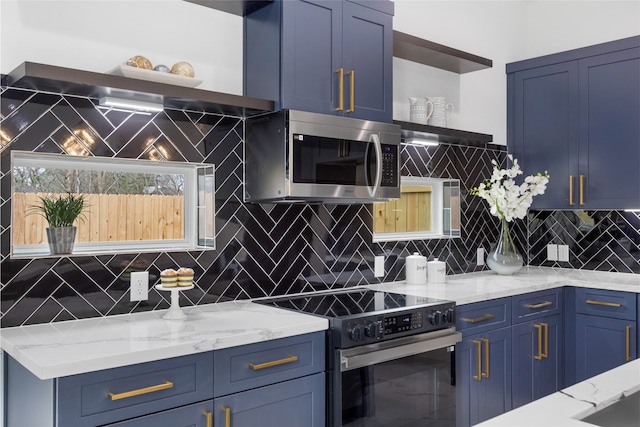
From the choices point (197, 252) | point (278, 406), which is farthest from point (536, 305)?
point (197, 252)

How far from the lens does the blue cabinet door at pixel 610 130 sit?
3.71 m

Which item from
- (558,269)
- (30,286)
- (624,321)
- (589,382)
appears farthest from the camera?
(558,269)

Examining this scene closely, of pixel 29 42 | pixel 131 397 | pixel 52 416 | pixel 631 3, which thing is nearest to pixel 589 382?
pixel 131 397

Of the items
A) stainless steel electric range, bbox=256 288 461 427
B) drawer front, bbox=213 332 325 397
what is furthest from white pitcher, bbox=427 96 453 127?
drawer front, bbox=213 332 325 397

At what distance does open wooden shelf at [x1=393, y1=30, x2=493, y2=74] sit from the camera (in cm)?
329

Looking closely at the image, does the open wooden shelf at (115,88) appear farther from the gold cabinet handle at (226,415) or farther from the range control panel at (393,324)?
the gold cabinet handle at (226,415)

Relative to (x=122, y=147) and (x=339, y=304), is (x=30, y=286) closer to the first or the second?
(x=122, y=147)

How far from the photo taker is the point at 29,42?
2240 mm

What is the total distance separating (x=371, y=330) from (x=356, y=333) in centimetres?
9

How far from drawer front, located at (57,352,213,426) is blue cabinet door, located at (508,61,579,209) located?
10.1 feet

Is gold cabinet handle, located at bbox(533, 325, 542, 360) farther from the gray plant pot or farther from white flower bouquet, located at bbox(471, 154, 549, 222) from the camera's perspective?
the gray plant pot

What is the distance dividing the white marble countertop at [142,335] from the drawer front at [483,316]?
6 centimetres

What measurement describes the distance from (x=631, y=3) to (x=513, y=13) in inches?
33.3

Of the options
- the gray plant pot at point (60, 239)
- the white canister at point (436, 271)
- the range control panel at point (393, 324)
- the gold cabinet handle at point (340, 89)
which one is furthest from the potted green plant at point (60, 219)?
the white canister at point (436, 271)
